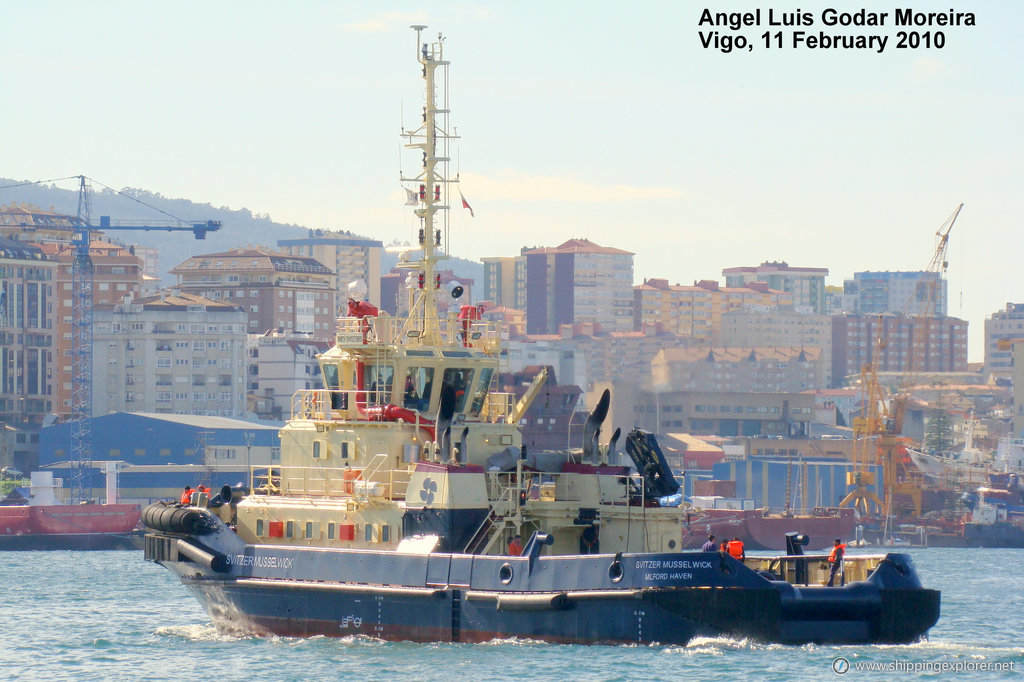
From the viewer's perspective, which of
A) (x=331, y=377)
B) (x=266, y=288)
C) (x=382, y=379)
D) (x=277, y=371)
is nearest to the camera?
(x=382, y=379)

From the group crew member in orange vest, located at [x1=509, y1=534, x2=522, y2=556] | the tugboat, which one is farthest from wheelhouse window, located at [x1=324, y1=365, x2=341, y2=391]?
crew member in orange vest, located at [x1=509, y1=534, x2=522, y2=556]

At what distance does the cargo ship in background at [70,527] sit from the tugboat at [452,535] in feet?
165

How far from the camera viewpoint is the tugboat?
2798cm

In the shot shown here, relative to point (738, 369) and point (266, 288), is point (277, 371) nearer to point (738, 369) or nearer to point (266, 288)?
point (266, 288)

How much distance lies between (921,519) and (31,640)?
8279 cm

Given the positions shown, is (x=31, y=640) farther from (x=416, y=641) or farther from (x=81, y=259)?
(x=81, y=259)

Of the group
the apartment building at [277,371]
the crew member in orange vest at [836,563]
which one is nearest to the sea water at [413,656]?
the crew member in orange vest at [836,563]

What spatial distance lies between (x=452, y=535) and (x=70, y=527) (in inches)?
2232

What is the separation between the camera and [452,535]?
29656mm

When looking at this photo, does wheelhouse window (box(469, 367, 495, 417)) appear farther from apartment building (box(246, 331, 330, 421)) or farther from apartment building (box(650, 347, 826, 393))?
apartment building (box(246, 331, 330, 421))

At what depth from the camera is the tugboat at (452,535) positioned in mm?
27984

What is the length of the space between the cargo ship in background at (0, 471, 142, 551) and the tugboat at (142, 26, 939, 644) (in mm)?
50301

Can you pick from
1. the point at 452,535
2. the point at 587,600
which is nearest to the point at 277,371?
the point at 452,535

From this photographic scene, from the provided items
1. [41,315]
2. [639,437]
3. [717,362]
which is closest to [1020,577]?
[639,437]
